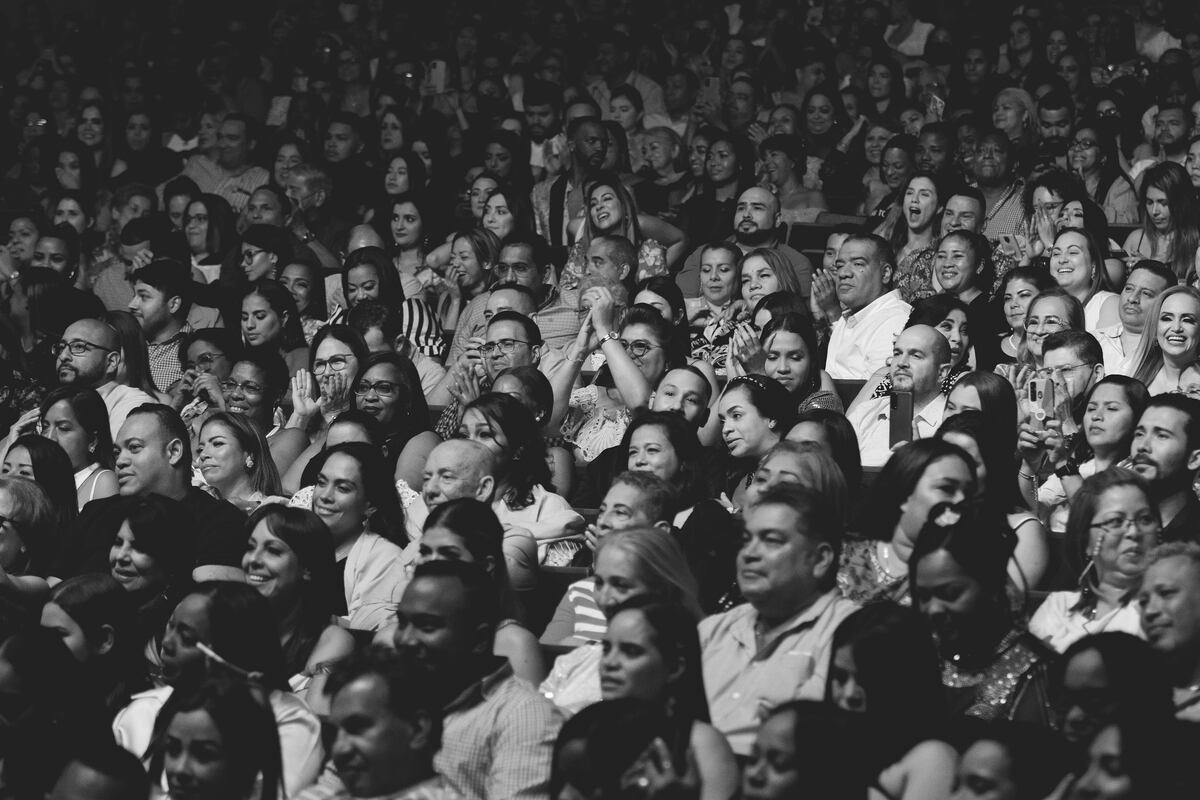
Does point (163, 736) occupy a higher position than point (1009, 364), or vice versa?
point (1009, 364)

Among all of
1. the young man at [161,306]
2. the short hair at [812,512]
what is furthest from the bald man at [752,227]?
the short hair at [812,512]

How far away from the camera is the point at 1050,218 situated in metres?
7.89

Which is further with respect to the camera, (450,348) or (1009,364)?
(450,348)

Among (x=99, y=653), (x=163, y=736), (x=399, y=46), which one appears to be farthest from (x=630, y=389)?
(x=399, y=46)

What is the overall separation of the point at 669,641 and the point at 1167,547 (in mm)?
1174

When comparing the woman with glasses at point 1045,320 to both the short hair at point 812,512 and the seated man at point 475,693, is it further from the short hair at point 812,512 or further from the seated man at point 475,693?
the seated man at point 475,693

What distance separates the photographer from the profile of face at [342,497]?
582cm

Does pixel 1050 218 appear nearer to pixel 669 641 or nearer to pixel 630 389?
pixel 630 389

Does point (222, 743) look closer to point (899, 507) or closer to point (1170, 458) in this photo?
point (899, 507)

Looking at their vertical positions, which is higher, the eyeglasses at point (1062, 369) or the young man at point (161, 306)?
the young man at point (161, 306)

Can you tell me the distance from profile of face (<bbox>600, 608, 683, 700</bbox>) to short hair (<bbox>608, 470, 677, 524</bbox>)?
3.60 ft

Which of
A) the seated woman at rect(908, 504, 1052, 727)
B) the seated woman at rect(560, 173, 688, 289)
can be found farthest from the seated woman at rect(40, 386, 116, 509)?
the seated woman at rect(908, 504, 1052, 727)

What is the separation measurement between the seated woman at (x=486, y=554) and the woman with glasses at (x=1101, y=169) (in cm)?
461

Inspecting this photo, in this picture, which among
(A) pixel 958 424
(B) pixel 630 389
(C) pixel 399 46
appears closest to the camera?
(A) pixel 958 424
